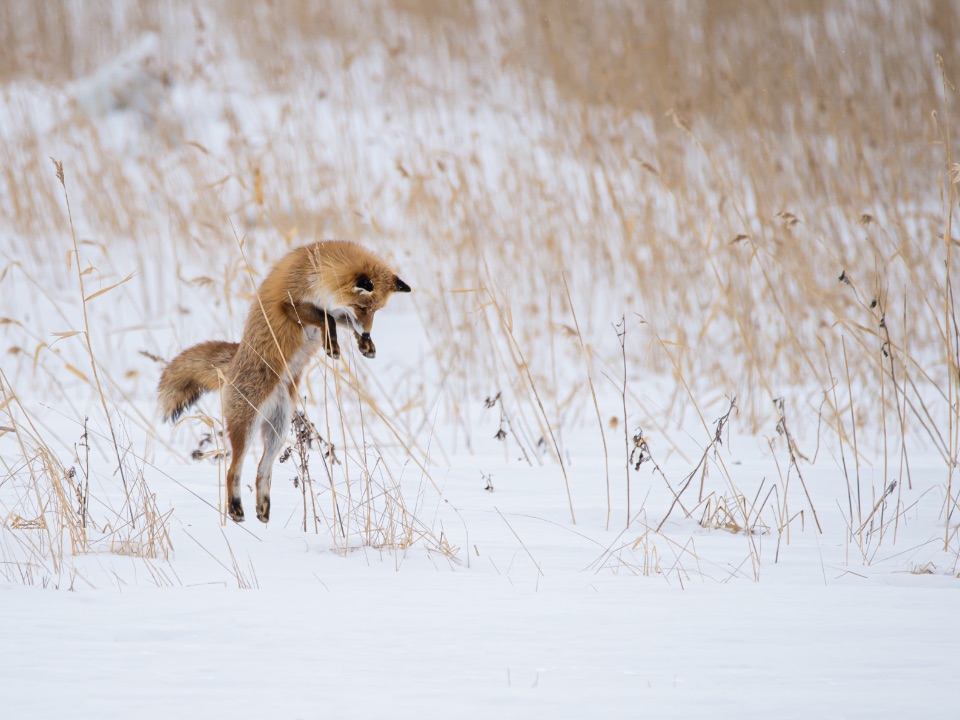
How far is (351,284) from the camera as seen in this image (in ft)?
10.6

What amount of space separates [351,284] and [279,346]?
14.2 inches

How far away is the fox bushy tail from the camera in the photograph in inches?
129

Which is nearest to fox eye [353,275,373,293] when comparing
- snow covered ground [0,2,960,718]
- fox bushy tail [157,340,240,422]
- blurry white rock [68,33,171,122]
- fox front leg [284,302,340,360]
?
fox front leg [284,302,340,360]

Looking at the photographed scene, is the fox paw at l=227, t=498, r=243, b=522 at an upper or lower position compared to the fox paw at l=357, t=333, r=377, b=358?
lower

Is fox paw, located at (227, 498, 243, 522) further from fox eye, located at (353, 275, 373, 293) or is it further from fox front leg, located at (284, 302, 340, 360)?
fox eye, located at (353, 275, 373, 293)

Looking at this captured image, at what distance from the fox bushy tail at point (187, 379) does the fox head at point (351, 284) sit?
41cm

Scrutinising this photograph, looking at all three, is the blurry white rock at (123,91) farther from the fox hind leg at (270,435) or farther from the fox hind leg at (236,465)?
the fox hind leg at (236,465)

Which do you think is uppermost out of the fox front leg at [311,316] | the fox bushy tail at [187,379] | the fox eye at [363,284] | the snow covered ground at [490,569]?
the fox eye at [363,284]

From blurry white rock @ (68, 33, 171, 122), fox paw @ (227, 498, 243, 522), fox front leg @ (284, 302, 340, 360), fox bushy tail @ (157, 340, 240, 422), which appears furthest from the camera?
blurry white rock @ (68, 33, 171, 122)

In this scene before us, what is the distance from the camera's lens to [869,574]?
2457 mm

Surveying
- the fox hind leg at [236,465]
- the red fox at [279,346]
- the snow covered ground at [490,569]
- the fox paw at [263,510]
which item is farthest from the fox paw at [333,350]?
the fox paw at [263,510]

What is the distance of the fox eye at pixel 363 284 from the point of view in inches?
127

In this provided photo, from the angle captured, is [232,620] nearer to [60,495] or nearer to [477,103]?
[60,495]

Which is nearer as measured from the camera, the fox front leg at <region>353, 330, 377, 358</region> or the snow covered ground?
the snow covered ground
